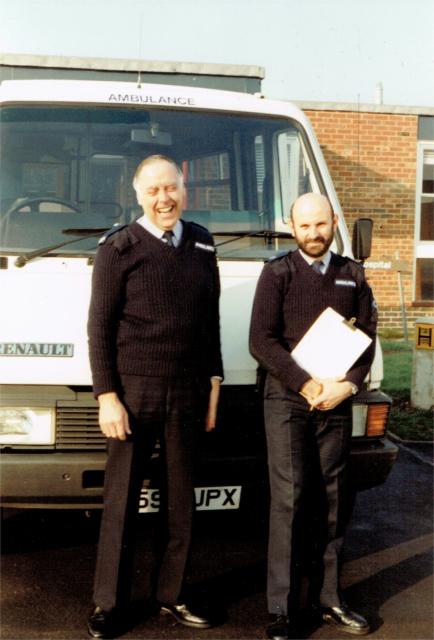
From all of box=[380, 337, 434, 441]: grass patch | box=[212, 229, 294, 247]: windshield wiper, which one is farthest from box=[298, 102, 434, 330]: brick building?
box=[212, 229, 294, 247]: windshield wiper

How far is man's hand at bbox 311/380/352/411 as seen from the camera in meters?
3.73

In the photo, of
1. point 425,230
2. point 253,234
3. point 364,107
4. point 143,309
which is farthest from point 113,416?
point 425,230

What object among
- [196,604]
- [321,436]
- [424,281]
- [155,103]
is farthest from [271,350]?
[424,281]

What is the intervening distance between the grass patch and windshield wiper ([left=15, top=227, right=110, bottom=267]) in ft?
14.4

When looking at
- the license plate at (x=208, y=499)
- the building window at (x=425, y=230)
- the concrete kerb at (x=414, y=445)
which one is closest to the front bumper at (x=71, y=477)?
the license plate at (x=208, y=499)

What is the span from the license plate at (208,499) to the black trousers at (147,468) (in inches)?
9.8

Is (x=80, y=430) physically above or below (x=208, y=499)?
above

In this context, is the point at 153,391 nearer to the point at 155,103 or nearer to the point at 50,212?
the point at 50,212

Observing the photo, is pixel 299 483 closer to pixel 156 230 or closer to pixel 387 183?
pixel 156 230

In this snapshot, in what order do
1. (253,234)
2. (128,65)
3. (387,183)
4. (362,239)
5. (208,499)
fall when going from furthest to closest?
(387,183)
(128,65)
(362,239)
(253,234)
(208,499)

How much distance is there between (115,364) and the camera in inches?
144

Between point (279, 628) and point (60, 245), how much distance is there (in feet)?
6.90

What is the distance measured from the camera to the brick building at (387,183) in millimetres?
14773

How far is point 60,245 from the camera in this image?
14.5 feet
